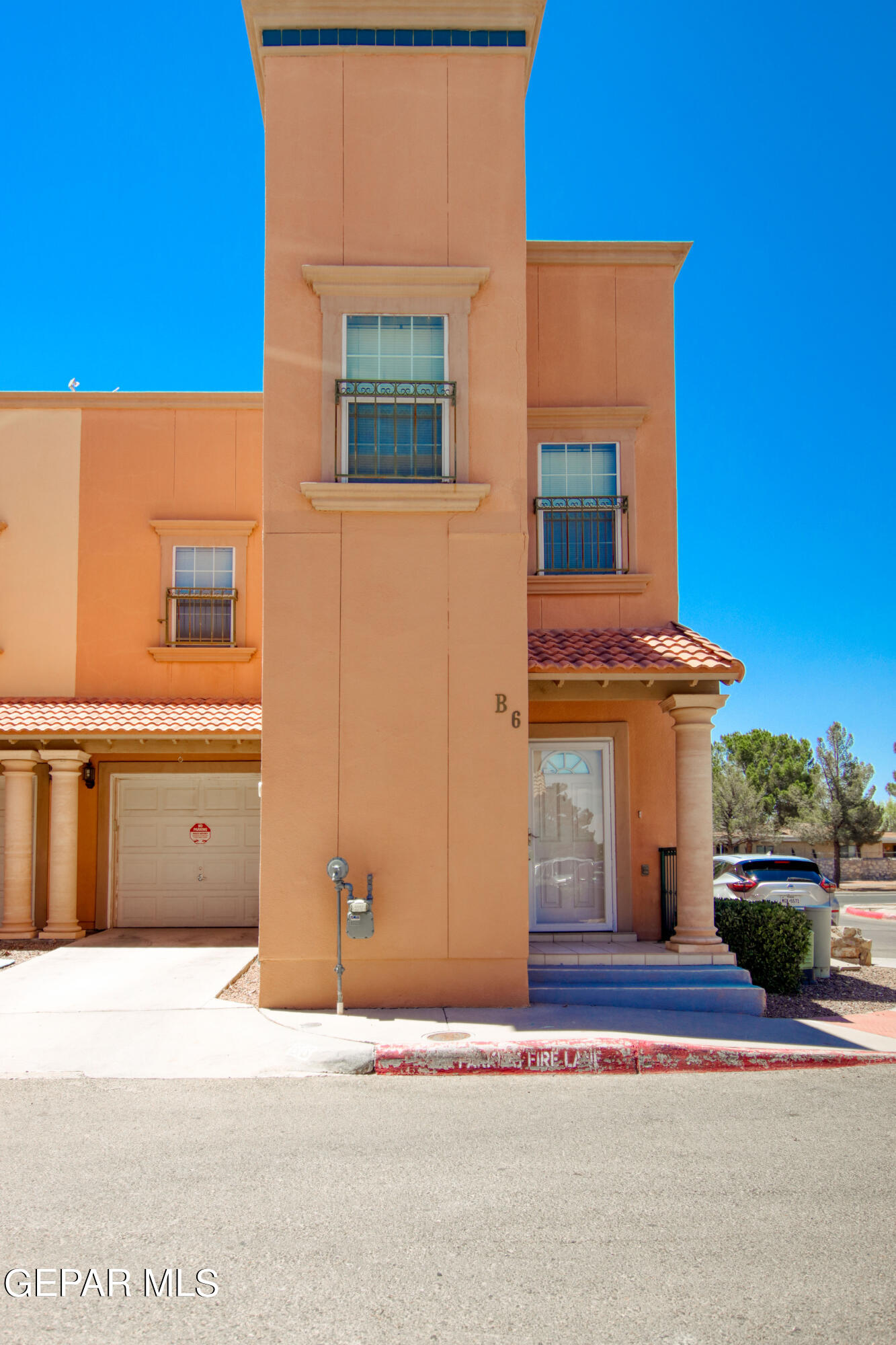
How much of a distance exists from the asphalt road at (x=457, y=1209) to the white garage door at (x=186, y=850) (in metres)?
7.87

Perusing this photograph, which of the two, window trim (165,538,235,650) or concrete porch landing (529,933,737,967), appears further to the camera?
window trim (165,538,235,650)

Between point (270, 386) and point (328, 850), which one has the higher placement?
point (270, 386)

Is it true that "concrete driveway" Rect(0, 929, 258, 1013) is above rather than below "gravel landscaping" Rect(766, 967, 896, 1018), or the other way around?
above

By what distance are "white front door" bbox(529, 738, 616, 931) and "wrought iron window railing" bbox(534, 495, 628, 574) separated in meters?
2.10

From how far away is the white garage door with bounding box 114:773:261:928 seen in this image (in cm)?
1531

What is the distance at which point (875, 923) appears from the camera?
23.4 m

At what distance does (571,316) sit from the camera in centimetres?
1252

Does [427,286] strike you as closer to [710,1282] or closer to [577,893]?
[577,893]

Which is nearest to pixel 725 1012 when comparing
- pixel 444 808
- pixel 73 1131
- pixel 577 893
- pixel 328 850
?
pixel 577 893

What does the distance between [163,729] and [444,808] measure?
5.31m

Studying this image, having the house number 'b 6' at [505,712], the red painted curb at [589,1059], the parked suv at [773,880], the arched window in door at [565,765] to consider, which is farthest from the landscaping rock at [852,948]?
the house number 'b 6' at [505,712]

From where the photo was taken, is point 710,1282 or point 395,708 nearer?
point 710,1282

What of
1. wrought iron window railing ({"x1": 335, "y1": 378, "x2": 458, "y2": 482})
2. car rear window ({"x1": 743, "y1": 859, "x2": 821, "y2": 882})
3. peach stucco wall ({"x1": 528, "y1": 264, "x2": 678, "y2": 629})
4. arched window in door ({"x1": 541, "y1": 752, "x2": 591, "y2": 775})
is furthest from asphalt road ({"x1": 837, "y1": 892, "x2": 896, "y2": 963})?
wrought iron window railing ({"x1": 335, "y1": 378, "x2": 458, "y2": 482})

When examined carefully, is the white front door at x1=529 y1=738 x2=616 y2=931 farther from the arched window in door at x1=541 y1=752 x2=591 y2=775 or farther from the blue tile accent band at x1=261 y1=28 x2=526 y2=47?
the blue tile accent band at x1=261 y1=28 x2=526 y2=47
